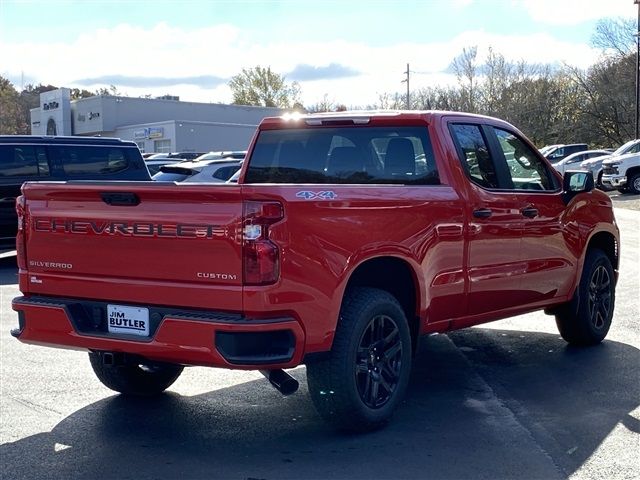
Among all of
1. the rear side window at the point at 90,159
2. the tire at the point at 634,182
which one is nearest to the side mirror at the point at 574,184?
the rear side window at the point at 90,159

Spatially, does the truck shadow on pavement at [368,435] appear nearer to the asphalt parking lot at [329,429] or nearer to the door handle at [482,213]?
the asphalt parking lot at [329,429]

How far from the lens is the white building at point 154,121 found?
191 feet

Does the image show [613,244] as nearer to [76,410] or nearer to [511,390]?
[511,390]

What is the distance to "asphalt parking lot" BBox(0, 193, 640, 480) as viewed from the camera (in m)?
5.05

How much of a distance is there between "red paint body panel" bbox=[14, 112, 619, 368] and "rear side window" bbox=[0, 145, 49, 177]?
942cm

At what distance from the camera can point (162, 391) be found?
6754 millimetres

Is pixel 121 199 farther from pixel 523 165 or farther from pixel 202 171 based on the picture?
pixel 202 171

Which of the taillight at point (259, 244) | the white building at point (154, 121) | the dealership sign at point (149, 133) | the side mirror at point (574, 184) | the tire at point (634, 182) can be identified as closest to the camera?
the taillight at point (259, 244)

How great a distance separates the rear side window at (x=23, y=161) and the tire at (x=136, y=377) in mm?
8951

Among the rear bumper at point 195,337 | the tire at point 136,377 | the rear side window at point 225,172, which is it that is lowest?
the tire at point 136,377

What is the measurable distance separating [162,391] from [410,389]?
1.85 m

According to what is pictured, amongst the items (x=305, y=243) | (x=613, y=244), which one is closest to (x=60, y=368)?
(x=305, y=243)

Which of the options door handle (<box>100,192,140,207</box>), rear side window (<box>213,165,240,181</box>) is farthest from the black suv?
door handle (<box>100,192,140,207</box>)

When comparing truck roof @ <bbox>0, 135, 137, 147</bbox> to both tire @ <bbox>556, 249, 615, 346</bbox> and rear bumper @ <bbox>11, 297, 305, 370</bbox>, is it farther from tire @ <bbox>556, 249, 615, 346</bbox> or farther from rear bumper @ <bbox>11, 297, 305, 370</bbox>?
rear bumper @ <bbox>11, 297, 305, 370</bbox>
